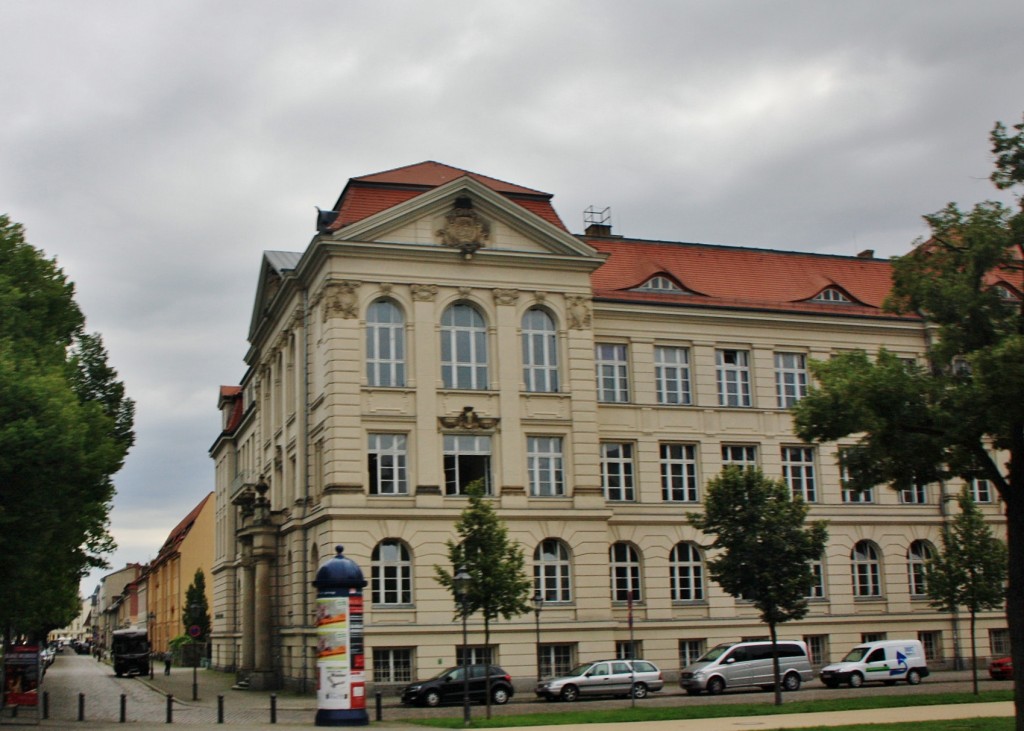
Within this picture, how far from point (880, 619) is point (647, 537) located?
9871mm

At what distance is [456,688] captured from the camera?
116ft

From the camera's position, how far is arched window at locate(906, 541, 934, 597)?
4728 cm

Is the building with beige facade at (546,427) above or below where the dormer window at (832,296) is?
below

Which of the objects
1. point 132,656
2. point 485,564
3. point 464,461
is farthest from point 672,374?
point 132,656

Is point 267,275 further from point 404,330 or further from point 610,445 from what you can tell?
point 610,445

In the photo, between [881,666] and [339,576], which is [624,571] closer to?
[881,666]

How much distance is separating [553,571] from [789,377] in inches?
524

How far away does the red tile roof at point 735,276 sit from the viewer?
46.8m

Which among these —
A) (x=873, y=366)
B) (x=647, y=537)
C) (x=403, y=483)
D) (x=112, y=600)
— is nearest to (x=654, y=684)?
(x=647, y=537)

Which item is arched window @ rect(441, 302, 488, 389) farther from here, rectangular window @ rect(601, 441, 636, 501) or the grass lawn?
the grass lawn

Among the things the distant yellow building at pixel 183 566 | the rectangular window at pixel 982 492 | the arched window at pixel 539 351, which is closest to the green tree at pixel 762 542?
the arched window at pixel 539 351

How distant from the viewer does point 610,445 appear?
4441cm

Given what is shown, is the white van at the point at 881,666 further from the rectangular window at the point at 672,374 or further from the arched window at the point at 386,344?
the arched window at the point at 386,344

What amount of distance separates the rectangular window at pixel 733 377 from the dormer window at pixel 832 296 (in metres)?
4.66
